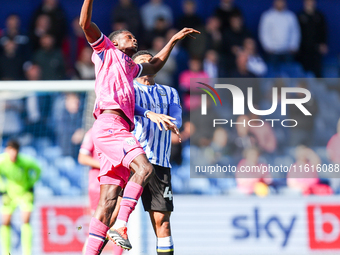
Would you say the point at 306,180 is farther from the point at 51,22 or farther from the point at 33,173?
the point at 51,22

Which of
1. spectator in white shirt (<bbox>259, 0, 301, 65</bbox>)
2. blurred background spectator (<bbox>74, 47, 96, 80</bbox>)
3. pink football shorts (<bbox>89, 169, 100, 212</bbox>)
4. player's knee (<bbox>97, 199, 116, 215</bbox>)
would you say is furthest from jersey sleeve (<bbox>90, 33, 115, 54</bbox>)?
spectator in white shirt (<bbox>259, 0, 301, 65</bbox>)

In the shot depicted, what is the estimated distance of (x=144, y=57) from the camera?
5.11m

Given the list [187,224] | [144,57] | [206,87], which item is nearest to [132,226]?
[187,224]

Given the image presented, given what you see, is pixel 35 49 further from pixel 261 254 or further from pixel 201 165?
pixel 261 254

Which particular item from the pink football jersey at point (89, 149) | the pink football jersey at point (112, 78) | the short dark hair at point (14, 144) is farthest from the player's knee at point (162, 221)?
the short dark hair at point (14, 144)

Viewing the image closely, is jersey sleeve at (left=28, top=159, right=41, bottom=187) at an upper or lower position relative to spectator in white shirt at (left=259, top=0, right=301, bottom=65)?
lower

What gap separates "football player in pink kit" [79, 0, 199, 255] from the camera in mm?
3998

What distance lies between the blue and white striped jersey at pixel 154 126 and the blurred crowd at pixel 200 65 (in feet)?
9.57

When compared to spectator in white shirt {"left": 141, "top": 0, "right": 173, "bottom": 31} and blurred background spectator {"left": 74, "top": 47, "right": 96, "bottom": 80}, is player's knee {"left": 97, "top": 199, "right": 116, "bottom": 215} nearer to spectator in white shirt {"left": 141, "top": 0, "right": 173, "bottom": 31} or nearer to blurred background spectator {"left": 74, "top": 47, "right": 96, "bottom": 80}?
blurred background spectator {"left": 74, "top": 47, "right": 96, "bottom": 80}

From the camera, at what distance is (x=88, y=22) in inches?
161

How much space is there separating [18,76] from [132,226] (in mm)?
4575

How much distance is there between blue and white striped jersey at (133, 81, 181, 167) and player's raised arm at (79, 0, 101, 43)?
890 millimetres

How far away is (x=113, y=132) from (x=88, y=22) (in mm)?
951

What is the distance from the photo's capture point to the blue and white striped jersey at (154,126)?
16.0ft
